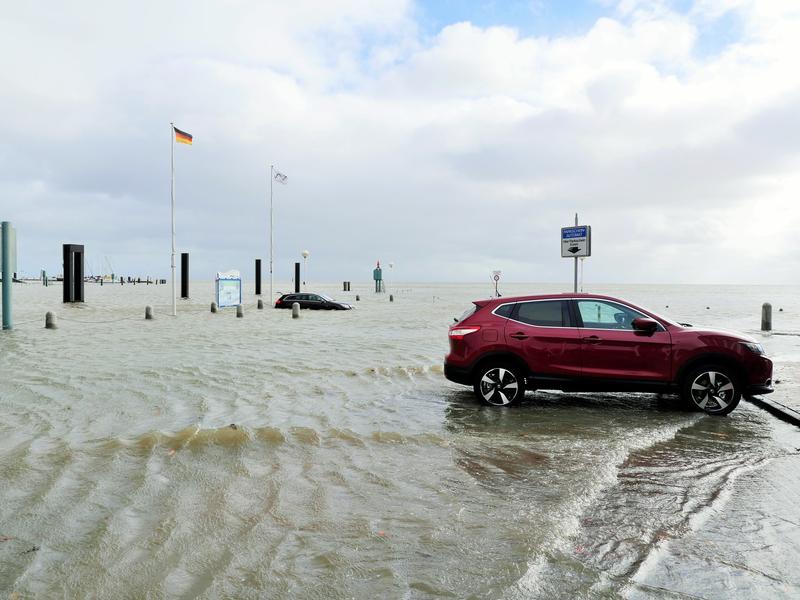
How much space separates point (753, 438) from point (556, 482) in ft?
10.6

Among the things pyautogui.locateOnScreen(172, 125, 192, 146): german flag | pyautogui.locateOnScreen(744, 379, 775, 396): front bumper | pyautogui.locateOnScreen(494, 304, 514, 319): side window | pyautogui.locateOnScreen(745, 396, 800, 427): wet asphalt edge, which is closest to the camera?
pyautogui.locateOnScreen(745, 396, 800, 427): wet asphalt edge

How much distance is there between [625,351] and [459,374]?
2310 mm

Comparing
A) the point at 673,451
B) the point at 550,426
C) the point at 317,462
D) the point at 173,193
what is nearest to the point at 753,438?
the point at 673,451

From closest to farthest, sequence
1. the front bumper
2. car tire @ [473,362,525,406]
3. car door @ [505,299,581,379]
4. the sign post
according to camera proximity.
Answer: the front bumper
car door @ [505,299,581,379]
car tire @ [473,362,525,406]
the sign post

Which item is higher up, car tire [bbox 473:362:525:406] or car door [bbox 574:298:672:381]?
car door [bbox 574:298:672:381]

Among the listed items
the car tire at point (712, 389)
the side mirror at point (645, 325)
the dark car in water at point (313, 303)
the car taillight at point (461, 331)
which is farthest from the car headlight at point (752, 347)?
the dark car in water at point (313, 303)

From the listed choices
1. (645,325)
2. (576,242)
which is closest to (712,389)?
(645,325)

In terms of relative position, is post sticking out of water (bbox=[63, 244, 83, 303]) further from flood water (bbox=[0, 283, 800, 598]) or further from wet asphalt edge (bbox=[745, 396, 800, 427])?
wet asphalt edge (bbox=[745, 396, 800, 427])

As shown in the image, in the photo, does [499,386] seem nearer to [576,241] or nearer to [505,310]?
[505,310]

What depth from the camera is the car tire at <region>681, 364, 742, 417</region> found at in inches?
330

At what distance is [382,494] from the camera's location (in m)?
5.07

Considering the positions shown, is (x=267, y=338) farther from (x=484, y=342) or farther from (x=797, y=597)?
(x=797, y=597)

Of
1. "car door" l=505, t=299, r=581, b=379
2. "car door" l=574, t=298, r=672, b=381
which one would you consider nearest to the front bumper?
"car door" l=574, t=298, r=672, b=381

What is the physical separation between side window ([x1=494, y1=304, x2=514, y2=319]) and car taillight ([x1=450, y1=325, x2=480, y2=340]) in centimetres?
39
